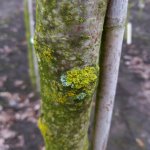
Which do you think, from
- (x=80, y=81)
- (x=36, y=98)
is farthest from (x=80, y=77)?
(x=36, y=98)

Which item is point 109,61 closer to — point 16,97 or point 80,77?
point 80,77

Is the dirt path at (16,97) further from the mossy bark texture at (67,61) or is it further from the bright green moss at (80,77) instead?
the bright green moss at (80,77)

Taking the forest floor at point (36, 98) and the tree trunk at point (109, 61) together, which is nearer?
the tree trunk at point (109, 61)

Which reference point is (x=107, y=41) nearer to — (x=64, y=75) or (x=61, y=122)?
(x=64, y=75)

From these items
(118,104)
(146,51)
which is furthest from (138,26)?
(118,104)

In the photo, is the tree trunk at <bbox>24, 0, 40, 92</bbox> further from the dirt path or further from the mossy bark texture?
the mossy bark texture

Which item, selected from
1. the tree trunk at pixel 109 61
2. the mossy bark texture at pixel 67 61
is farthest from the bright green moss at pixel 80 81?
the tree trunk at pixel 109 61

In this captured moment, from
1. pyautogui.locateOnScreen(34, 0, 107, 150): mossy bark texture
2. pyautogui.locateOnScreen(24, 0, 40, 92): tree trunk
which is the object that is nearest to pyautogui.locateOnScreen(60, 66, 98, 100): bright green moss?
pyautogui.locateOnScreen(34, 0, 107, 150): mossy bark texture
